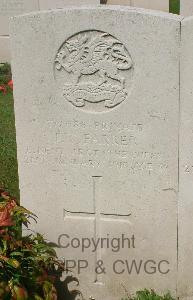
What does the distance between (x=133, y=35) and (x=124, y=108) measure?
0.46 meters

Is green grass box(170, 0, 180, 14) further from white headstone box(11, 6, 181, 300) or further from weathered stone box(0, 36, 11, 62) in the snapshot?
white headstone box(11, 6, 181, 300)

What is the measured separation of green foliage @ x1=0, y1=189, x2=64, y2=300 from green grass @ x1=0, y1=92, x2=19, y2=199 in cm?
154

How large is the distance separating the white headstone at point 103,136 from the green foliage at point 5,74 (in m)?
5.93

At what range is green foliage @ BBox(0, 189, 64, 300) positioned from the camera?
3.24 m

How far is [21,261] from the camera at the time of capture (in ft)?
11.2

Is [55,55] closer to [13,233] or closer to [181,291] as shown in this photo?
[13,233]

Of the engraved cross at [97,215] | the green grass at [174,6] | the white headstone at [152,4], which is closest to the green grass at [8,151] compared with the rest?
the engraved cross at [97,215]

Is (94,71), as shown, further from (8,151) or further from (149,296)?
(8,151)

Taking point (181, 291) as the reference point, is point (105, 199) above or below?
above

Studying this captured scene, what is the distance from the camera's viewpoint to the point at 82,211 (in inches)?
153

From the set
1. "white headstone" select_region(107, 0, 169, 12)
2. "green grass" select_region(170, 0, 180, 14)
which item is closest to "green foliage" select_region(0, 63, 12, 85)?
"white headstone" select_region(107, 0, 169, 12)

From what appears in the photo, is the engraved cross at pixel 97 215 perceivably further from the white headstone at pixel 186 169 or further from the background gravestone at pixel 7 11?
the background gravestone at pixel 7 11

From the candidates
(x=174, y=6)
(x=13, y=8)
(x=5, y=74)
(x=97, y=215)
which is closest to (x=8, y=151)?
(x=97, y=215)

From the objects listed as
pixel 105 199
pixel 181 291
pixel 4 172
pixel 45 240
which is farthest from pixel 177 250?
pixel 4 172
